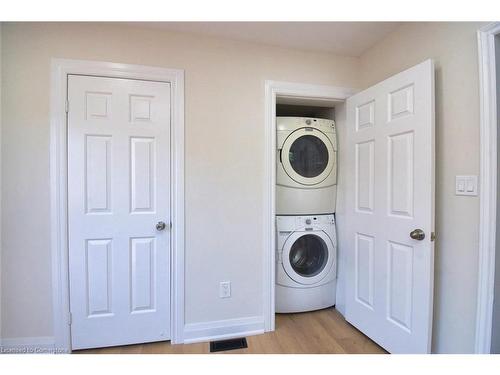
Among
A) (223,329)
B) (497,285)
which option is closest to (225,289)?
(223,329)

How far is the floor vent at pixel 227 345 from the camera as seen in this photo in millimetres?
1514

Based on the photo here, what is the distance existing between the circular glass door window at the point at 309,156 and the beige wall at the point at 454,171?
81 centimetres

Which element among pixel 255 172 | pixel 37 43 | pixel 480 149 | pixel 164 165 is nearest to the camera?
pixel 480 149

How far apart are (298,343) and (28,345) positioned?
1780 millimetres

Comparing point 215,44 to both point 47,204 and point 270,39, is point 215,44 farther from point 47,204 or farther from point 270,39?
point 47,204

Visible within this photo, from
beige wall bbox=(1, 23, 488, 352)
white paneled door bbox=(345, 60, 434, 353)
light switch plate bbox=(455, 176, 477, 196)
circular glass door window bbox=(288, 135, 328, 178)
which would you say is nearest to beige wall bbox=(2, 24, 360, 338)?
beige wall bbox=(1, 23, 488, 352)

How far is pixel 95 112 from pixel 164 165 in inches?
21.2

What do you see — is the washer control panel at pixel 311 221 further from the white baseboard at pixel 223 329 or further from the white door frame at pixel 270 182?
the white baseboard at pixel 223 329

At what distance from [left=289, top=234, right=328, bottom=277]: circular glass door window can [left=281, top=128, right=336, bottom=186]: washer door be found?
0.52 metres

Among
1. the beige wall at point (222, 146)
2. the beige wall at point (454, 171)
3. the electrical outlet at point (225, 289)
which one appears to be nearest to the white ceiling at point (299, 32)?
the beige wall at point (222, 146)

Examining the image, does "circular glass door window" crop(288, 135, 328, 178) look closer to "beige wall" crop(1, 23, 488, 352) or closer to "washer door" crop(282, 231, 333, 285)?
"beige wall" crop(1, 23, 488, 352)

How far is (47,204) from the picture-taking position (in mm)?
1407

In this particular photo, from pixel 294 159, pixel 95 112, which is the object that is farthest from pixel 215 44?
pixel 294 159
